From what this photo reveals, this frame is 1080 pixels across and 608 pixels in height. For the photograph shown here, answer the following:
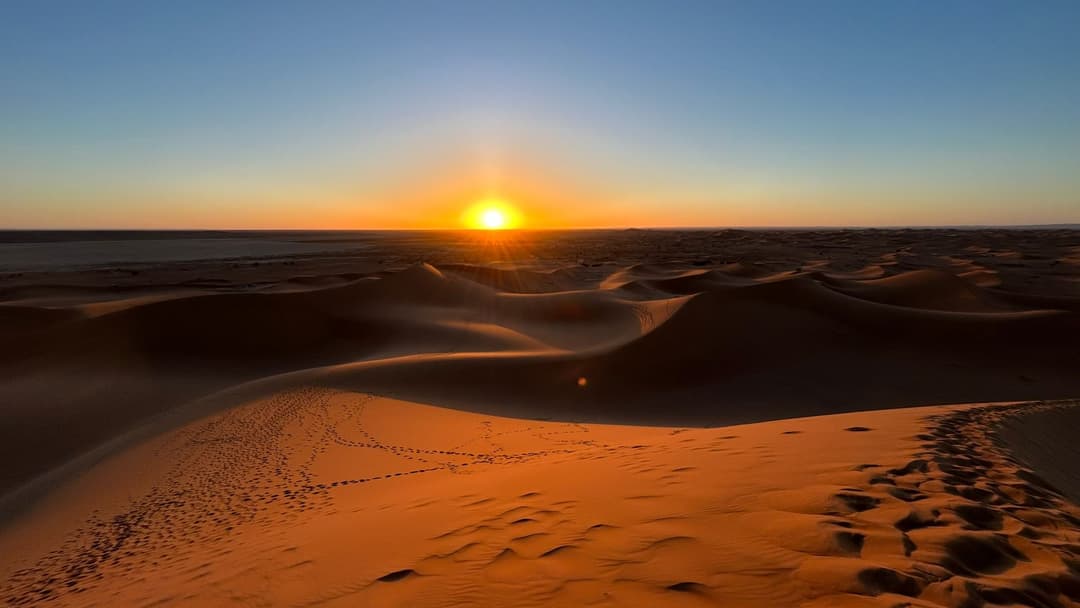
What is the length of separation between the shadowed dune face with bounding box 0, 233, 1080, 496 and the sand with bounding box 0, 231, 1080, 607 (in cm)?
10

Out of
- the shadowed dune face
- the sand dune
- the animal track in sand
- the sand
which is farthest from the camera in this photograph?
the shadowed dune face

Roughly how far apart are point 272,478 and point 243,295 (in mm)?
14298

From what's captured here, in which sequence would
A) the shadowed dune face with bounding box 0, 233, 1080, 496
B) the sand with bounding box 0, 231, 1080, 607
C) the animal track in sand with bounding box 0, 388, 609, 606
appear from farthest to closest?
the shadowed dune face with bounding box 0, 233, 1080, 496 < the animal track in sand with bounding box 0, 388, 609, 606 < the sand with bounding box 0, 231, 1080, 607

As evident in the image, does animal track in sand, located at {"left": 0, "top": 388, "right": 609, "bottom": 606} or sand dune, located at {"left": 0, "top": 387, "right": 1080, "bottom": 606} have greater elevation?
sand dune, located at {"left": 0, "top": 387, "right": 1080, "bottom": 606}

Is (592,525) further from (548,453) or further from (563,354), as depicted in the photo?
(563,354)

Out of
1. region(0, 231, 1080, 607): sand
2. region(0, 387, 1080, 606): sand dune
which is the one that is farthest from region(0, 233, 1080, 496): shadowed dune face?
region(0, 387, 1080, 606): sand dune

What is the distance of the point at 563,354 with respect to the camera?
15.5 m

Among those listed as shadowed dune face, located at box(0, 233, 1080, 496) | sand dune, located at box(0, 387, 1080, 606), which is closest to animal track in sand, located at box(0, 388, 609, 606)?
sand dune, located at box(0, 387, 1080, 606)

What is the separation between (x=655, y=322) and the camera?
1812 centimetres

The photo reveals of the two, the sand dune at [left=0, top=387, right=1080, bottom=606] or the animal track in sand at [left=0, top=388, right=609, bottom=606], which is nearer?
the sand dune at [left=0, top=387, right=1080, bottom=606]

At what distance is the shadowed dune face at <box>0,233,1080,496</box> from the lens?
41.6ft

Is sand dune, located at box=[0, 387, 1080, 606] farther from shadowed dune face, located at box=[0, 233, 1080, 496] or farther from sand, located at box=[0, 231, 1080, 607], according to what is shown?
shadowed dune face, located at box=[0, 233, 1080, 496]

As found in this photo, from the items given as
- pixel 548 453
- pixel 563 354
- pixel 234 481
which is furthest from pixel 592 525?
pixel 563 354

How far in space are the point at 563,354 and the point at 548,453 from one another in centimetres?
720
